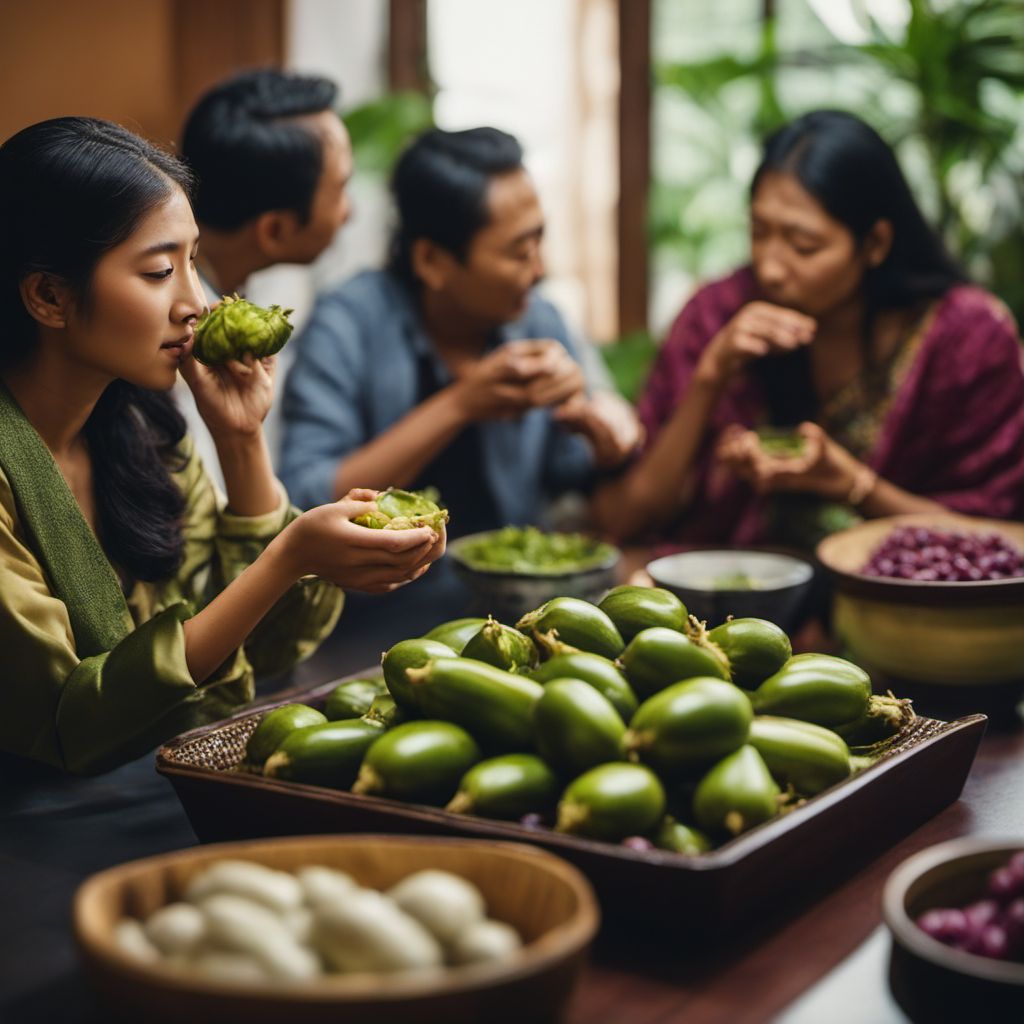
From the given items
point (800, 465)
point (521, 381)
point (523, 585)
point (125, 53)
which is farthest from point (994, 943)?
point (125, 53)

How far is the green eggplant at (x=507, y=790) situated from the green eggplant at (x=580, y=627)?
20 centimetres

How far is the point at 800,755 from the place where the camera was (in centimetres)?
125

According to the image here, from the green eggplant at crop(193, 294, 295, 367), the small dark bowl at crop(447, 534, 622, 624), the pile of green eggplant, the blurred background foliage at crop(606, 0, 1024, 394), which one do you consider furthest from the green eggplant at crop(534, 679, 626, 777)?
the blurred background foliage at crop(606, 0, 1024, 394)

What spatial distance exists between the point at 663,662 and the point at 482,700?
179 mm

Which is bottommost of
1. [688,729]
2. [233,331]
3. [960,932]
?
[960,932]

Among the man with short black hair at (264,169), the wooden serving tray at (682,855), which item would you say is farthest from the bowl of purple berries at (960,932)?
the man with short black hair at (264,169)

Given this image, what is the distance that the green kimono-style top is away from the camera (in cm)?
152

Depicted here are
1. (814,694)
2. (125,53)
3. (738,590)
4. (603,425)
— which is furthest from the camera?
(125,53)

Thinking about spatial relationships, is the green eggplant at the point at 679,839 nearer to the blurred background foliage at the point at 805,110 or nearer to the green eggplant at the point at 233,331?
the green eggplant at the point at 233,331

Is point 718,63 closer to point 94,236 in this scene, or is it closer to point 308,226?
point 308,226

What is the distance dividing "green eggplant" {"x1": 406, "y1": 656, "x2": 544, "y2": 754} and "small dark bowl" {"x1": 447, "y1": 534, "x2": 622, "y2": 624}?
90 cm

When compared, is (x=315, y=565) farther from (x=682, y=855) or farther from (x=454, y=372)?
(x=454, y=372)

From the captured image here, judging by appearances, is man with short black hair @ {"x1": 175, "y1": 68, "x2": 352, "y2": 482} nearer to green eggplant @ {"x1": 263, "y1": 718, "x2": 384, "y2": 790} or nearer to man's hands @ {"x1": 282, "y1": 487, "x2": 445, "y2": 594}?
man's hands @ {"x1": 282, "y1": 487, "x2": 445, "y2": 594}

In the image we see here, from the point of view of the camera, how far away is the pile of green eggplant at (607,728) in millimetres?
1174
